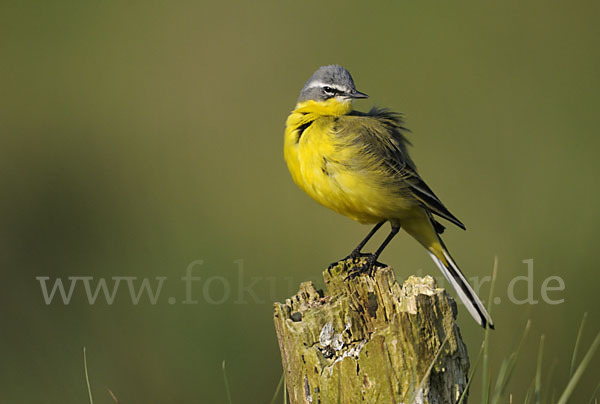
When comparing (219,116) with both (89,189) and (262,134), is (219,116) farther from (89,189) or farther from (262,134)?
(89,189)

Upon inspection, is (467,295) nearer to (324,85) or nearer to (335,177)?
(335,177)

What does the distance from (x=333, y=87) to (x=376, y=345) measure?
2610mm

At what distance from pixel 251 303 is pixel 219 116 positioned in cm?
262

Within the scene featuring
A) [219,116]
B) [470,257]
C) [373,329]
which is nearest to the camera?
[373,329]

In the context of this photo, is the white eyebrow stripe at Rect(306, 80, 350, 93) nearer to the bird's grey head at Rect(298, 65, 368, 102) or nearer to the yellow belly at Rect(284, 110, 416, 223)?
the bird's grey head at Rect(298, 65, 368, 102)

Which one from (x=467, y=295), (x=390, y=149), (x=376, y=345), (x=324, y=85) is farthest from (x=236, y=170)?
(x=376, y=345)

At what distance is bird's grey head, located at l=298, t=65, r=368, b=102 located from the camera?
17.0ft

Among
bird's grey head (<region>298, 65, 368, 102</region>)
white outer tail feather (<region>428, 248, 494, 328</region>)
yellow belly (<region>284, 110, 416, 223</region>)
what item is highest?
bird's grey head (<region>298, 65, 368, 102</region>)

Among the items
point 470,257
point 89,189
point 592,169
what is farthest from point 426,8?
point 89,189

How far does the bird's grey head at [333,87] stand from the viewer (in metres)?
5.19

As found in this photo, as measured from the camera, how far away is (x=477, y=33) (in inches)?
379

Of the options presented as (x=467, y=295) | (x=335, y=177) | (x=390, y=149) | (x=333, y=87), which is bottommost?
(x=467, y=295)

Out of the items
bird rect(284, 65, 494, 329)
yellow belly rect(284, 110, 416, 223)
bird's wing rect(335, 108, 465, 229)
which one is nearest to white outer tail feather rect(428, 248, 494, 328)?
bird rect(284, 65, 494, 329)

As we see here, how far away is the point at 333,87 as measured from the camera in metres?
5.22
